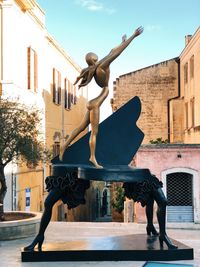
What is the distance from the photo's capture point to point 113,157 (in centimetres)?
1004

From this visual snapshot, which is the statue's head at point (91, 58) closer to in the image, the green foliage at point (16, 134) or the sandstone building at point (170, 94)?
Answer: the green foliage at point (16, 134)

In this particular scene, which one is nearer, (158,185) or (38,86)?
(158,185)

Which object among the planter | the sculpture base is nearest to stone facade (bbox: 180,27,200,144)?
A: the planter

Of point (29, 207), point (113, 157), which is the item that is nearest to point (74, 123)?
point (29, 207)

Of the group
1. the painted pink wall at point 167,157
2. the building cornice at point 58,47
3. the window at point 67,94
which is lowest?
the painted pink wall at point 167,157

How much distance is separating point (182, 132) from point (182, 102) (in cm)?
175

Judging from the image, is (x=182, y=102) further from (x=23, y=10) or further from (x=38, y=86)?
(x=23, y=10)

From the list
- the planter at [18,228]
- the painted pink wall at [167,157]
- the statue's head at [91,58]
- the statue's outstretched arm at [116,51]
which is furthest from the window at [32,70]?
the statue's outstretched arm at [116,51]

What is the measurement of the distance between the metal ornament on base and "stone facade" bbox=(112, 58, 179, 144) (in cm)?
1889

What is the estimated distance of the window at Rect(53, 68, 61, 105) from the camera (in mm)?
25359

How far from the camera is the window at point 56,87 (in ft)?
83.2

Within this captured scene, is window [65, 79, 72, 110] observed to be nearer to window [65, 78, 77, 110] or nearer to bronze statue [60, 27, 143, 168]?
window [65, 78, 77, 110]

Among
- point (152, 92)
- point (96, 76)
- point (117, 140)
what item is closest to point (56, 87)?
point (152, 92)

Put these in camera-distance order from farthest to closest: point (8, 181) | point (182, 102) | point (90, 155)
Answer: point (182, 102) → point (8, 181) → point (90, 155)
